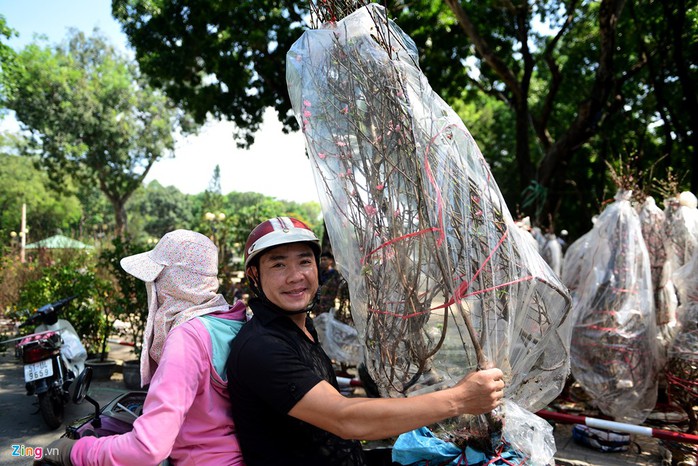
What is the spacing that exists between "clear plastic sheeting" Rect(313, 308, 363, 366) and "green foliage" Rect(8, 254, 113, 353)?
3.01m

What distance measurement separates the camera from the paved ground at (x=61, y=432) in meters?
4.19

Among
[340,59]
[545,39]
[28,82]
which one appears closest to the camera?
[340,59]

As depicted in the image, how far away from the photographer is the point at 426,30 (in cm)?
1149

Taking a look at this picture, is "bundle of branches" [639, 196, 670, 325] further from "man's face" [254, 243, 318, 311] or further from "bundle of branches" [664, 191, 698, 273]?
"man's face" [254, 243, 318, 311]

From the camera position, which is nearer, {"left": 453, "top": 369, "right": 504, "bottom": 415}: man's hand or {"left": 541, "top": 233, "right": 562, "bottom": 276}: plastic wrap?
{"left": 453, "top": 369, "right": 504, "bottom": 415}: man's hand

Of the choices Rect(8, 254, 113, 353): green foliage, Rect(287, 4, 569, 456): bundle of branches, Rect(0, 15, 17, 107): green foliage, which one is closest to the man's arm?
Rect(287, 4, 569, 456): bundle of branches

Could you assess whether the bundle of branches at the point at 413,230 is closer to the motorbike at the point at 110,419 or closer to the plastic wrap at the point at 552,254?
the motorbike at the point at 110,419

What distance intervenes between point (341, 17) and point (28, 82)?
80.4 feet

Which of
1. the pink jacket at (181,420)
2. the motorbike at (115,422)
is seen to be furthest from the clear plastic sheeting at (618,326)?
the pink jacket at (181,420)

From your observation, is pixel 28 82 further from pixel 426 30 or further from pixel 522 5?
pixel 522 5

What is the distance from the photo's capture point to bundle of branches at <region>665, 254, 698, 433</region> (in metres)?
4.16

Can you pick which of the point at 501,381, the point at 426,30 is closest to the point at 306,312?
the point at 501,381

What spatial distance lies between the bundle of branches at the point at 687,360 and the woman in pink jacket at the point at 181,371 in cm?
386

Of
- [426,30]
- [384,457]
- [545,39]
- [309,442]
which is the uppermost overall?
[545,39]
